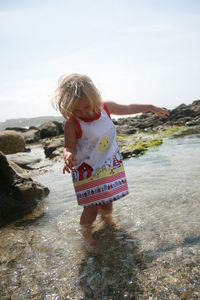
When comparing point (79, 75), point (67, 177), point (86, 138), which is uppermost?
point (79, 75)

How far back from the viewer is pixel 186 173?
4.44m

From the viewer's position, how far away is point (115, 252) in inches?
87.8

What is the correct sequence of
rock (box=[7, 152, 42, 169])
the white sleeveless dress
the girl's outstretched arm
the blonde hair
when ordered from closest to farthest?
the blonde hair → the white sleeveless dress → the girl's outstretched arm → rock (box=[7, 152, 42, 169])

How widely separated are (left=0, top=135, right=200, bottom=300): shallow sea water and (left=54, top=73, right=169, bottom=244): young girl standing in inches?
13.1

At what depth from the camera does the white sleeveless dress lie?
2.54 metres

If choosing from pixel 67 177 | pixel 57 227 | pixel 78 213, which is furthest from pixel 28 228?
pixel 67 177

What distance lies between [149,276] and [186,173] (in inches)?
114

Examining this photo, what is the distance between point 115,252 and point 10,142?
34.0 ft

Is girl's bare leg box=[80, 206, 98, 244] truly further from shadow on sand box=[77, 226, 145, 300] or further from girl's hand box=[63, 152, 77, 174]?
girl's hand box=[63, 152, 77, 174]

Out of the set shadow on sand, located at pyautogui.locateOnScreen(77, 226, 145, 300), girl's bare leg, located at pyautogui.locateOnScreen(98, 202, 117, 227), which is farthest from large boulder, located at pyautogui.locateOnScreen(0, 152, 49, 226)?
shadow on sand, located at pyautogui.locateOnScreen(77, 226, 145, 300)

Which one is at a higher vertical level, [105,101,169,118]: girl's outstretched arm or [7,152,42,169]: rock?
[105,101,169,118]: girl's outstretched arm

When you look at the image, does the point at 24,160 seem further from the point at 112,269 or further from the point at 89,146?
the point at 112,269

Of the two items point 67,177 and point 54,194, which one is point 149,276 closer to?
point 54,194

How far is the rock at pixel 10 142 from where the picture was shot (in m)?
11.4
